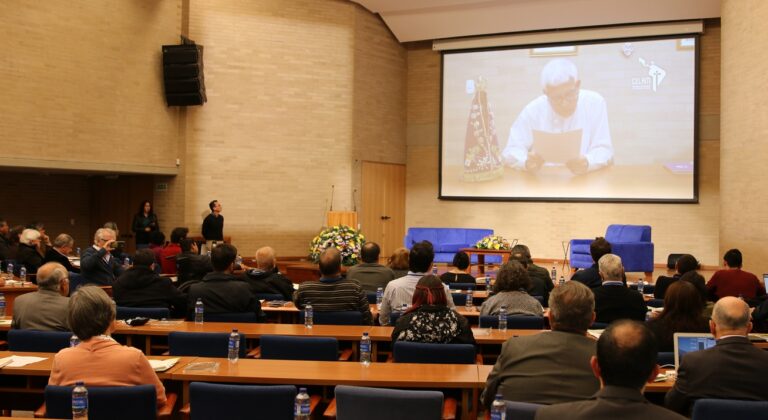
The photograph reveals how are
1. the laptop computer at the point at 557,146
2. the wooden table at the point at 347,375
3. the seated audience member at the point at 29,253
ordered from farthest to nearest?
the laptop computer at the point at 557,146, the seated audience member at the point at 29,253, the wooden table at the point at 347,375

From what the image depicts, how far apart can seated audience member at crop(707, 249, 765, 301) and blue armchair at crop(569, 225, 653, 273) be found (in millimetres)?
6417

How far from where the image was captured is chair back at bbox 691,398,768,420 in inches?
129

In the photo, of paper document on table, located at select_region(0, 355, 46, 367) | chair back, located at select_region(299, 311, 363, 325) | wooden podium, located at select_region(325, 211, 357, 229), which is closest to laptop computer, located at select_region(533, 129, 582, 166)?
wooden podium, located at select_region(325, 211, 357, 229)

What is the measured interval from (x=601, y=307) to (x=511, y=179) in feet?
39.7

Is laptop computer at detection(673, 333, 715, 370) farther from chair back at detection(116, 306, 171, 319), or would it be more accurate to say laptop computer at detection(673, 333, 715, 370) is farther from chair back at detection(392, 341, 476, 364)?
chair back at detection(116, 306, 171, 319)

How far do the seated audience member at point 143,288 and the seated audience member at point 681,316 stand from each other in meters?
4.18

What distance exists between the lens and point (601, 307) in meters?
5.91

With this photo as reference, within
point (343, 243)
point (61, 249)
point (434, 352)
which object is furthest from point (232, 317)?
point (343, 243)

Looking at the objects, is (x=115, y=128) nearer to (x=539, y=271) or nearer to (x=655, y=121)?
(x=539, y=271)

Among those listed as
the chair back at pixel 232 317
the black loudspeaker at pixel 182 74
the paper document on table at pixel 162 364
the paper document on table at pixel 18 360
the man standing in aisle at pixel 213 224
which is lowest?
the paper document on table at pixel 18 360

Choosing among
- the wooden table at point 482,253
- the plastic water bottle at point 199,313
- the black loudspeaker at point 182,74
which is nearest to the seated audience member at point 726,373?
the plastic water bottle at point 199,313

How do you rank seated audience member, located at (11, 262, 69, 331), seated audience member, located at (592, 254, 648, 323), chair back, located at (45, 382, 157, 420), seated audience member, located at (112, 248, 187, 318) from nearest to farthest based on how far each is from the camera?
chair back, located at (45, 382, 157, 420), seated audience member, located at (11, 262, 69, 331), seated audience member, located at (592, 254, 648, 323), seated audience member, located at (112, 248, 187, 318)

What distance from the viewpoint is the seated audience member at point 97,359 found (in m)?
3.69

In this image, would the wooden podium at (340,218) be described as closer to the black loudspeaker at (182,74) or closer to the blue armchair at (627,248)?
the black loudspeaker at (182,74)
